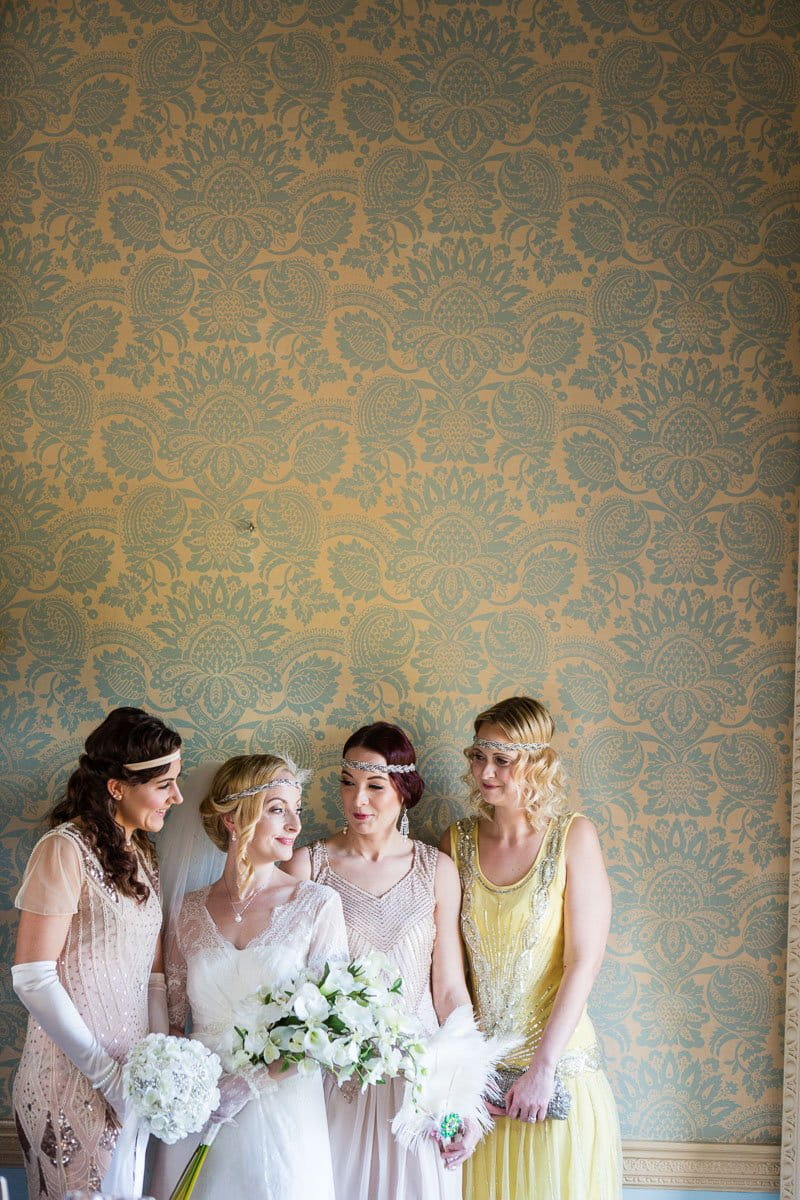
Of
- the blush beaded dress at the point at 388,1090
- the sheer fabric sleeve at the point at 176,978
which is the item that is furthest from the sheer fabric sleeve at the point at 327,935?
the sheer fabric sleeve at the point at 176,978

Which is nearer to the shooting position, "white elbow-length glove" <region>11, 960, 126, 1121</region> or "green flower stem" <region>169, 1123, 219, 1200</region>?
"green flower stem" <region>169, 1123, 219, 1200</region>

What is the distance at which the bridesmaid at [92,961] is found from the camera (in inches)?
95.8

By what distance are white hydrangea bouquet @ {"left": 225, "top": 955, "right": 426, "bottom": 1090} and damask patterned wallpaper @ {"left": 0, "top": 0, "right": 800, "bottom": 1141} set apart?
855mm

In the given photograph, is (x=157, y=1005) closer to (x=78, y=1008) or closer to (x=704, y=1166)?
(x=78, y=1008)

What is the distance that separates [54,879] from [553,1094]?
132 cm

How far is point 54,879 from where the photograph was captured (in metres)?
2.50

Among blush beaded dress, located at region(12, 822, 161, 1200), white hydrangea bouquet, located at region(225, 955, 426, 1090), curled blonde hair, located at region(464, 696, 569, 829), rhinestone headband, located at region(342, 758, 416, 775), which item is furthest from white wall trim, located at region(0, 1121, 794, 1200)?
blush beaded dress, located at region(12, 822, 161, 1200)

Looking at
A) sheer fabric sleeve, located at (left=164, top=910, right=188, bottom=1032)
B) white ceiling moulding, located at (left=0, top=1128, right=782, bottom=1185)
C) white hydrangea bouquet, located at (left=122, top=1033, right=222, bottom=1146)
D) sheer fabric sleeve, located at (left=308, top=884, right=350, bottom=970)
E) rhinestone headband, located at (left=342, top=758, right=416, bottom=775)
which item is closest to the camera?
white hydrangea bouquet, located at (left=122, top=1033, right=222, bottom=1146)

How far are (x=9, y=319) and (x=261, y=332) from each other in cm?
73

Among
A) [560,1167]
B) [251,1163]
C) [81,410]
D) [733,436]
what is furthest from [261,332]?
[560,1167]

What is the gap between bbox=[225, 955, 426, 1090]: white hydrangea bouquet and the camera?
2.22m

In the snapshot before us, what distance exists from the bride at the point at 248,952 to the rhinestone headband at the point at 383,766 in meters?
0.16

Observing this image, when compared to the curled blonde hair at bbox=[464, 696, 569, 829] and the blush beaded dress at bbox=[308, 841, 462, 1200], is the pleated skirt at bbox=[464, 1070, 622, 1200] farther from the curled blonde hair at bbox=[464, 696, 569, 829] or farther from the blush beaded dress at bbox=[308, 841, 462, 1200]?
the curled blonde hair at bbox=[464, 696, 569, 829]

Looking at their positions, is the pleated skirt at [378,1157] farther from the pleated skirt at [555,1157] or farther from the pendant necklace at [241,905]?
the pendant necklace at [241,905]
